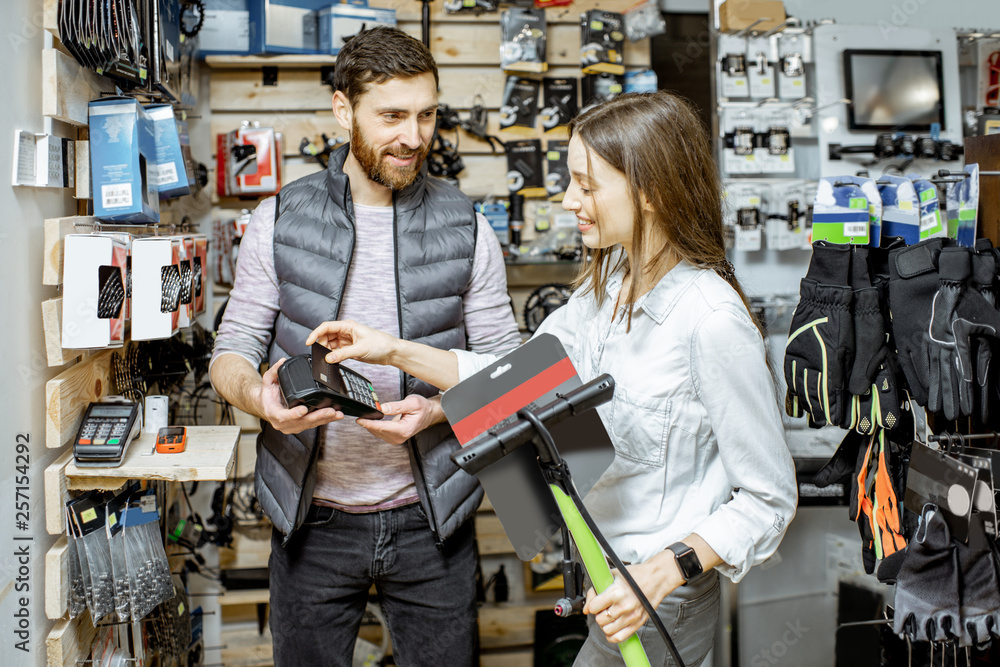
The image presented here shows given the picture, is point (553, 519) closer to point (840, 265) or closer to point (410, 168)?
point (410, 168)

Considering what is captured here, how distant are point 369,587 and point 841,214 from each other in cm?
149

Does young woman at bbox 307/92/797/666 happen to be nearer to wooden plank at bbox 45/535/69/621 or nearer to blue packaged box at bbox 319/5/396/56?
wooden plank at bbox 45/535/69/621

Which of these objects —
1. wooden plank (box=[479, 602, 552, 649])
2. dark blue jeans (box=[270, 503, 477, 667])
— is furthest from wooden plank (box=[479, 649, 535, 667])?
dark blue jeans (box=[270, 503, 477, 667])

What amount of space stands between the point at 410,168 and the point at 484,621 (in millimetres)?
1905

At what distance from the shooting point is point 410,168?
174 cm

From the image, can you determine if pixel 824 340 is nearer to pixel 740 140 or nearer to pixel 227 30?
pixel 740 140

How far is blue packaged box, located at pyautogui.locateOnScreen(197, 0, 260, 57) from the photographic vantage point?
2.58 metres

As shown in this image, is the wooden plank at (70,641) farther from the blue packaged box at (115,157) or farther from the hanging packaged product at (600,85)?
the hanging packaged product at (600,85)

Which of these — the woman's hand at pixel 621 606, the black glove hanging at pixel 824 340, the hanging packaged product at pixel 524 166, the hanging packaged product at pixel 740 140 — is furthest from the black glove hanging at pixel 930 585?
the hanging packaged product at pixel 524 166

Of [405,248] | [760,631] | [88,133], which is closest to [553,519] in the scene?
[405,248]

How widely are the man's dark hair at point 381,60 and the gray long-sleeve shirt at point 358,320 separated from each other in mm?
296

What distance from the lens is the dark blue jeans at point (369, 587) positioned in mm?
1743

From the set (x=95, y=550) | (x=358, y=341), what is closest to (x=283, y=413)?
(x=358, y=341)

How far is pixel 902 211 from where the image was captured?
6.35 ft
